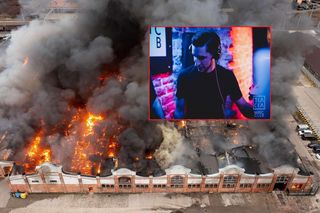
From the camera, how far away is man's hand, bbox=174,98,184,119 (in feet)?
Result: 102

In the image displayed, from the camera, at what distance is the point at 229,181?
28.1 meters

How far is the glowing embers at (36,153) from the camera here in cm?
2987

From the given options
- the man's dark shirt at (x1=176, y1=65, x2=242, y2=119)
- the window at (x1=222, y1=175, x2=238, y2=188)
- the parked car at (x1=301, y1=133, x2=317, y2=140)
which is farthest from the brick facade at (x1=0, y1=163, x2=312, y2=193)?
the parked car at (x1=301, y1=133, x2=317, y2=140)

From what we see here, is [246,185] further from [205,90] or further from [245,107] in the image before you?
[205,90]

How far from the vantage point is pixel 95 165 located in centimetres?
2992

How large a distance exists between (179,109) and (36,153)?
48.4 ft

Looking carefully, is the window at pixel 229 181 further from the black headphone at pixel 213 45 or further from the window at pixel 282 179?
the black headphone at pixel 213 45

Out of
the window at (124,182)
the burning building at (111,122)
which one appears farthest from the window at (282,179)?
the window at (124,182)

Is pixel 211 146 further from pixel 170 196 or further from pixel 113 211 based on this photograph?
pixel 113 211

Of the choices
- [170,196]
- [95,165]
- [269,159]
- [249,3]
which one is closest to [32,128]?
[95,165]

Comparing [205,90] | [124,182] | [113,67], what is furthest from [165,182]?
[113,67]

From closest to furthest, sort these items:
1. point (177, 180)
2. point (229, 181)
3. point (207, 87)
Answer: point (177, 180) < point (229, 181) < point (207, 87)

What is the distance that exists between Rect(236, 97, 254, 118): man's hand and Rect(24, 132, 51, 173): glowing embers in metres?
19.3

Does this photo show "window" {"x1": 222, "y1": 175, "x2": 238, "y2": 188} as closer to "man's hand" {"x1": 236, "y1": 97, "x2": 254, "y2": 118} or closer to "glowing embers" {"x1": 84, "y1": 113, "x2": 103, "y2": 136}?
"man's hand" {"x1": 236, "y1": 97, "x2": 254, "y2": 118}
